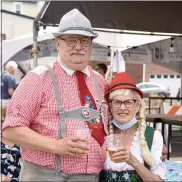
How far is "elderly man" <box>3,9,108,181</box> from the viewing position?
7.79 ft

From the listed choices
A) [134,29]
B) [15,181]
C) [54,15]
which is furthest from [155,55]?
[15,181]

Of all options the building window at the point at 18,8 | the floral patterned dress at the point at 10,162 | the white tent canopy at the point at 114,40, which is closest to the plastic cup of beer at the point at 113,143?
the floral patterned dress at the point at 10,162

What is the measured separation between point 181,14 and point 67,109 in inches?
206

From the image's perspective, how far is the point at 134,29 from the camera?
8.55 m

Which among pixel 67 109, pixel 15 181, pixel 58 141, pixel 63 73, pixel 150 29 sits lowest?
pixel 15 181

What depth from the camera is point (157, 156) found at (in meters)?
2.56

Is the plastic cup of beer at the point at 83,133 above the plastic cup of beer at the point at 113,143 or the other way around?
above

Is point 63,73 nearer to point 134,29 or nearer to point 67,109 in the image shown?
point 67,109

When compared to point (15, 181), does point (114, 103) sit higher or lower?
higher

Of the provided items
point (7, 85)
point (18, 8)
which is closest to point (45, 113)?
point (7, 85)

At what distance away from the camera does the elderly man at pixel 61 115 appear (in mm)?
2373

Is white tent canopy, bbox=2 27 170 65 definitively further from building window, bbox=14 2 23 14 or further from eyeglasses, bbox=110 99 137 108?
building window, bbox=14 2 23 14

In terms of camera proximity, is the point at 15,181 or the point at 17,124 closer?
the point at 17,124

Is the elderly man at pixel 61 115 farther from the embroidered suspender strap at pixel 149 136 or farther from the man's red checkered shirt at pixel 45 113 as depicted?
the embroidered suspender strap at pixel 149 136
